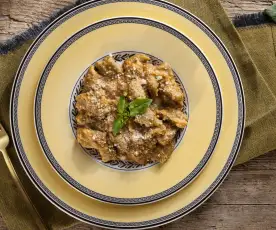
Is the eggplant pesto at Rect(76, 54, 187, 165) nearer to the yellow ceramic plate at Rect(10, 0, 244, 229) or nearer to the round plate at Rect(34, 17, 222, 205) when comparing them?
the round plate at Rect(34, 17, 222, 205)

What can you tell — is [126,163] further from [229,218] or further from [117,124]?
[229,218]

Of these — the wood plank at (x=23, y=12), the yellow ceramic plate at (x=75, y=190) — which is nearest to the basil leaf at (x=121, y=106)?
the yellow ceramic plate at (x=75, y=190)

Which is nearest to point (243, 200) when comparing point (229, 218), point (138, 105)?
point (229, 218)

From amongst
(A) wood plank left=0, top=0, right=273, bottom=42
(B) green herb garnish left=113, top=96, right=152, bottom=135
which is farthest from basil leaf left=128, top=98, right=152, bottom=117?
(A) wood plank left=0, top=0, right=273, bottom=42

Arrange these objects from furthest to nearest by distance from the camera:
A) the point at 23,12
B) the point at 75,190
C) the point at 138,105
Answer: the point at 23,12, the point at 75,190, the point at 138,105

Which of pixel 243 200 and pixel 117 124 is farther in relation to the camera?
pixel 243 200

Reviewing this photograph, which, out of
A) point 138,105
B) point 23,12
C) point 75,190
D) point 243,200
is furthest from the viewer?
point 243,200

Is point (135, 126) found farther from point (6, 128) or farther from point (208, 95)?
point (6, 128)

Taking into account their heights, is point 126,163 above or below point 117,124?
below
